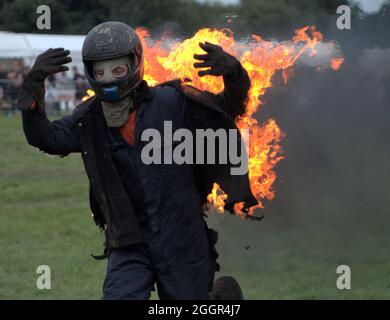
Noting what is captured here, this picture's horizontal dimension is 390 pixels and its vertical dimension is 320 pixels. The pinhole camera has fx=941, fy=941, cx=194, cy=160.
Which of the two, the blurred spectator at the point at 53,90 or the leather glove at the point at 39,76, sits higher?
the leather glove at the point at 39,76

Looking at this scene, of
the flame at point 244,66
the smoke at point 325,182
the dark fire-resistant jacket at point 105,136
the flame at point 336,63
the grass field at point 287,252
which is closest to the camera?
the dark fire-resistant jacket at point 105,136

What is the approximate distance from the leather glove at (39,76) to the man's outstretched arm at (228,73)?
85 centimetres

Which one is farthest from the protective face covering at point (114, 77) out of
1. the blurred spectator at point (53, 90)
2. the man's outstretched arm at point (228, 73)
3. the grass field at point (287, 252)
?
the blurred spectator at point (53, 90)

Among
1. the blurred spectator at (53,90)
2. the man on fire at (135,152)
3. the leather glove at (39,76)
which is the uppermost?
the leather glove at (39,76)

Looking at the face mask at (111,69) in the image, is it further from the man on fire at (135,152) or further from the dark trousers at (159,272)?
the dark trousers at (159,272)

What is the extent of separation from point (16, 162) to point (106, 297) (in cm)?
1355

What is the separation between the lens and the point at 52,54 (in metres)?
5.55

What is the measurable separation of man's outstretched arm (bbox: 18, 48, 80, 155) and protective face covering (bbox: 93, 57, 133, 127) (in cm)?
21

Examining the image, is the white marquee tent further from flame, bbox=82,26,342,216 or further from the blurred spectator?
flame, bbox=82,26,342,216

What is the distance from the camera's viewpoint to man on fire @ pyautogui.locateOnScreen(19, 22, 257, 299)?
5.50 metres

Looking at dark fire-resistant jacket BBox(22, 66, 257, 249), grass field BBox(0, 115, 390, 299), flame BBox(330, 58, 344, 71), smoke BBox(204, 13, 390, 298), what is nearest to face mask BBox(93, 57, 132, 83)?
dark fire-resistant jacket BBox(22, 66, 257, 249)

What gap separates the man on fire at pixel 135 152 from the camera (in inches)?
217

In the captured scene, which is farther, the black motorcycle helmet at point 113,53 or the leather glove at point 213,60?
the black motorcycle helmet at point 113,53
